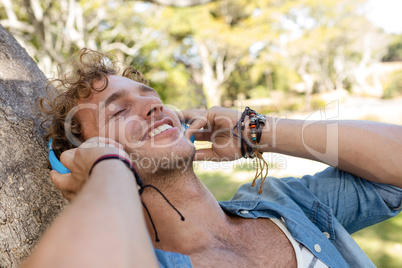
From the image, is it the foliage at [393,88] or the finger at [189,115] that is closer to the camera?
the finger at [189,115]

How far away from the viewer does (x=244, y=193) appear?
262 cm

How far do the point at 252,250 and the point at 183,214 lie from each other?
1.73 ft

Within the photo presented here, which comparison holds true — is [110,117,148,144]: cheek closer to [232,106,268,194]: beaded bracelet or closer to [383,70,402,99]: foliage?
[232,106,268,194]: beaded bracelet

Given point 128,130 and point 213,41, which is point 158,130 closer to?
point 128,130

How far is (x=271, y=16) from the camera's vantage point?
60.6 feet

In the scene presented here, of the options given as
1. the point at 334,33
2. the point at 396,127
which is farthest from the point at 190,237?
the point at 334,33

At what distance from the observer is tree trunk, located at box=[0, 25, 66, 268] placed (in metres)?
1.71

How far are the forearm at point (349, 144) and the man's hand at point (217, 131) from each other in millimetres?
346

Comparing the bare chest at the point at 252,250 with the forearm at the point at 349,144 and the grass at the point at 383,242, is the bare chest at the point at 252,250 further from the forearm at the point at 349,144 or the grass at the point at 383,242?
the grass at the point at 383,242

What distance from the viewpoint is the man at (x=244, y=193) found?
1.88m

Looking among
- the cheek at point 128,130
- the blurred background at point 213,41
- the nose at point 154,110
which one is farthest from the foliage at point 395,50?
the cheek at point 128,130

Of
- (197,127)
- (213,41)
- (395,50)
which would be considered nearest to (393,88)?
(213,41)

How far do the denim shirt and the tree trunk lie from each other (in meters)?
1.32

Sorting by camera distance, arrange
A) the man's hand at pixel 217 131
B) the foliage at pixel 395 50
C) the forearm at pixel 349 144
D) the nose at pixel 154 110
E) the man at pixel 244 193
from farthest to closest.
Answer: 1. the foliage at pixel 395 50
2. the man's hand at pixel 217 131
3. the nose at pixel 154 110
4. the forearm at pixel 349 144
5. the man at pixel 244 193
